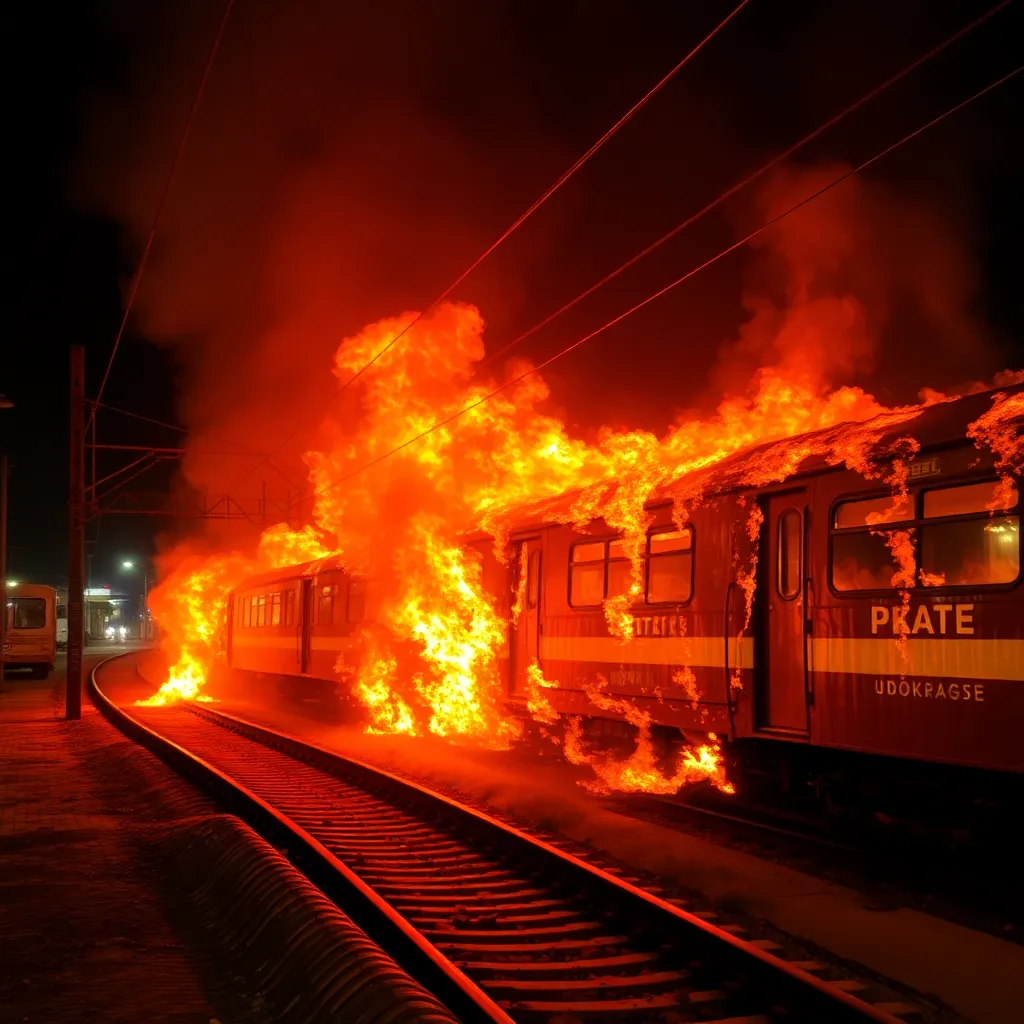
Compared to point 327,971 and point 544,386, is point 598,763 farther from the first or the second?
point 544,386

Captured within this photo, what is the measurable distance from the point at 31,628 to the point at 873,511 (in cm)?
3712

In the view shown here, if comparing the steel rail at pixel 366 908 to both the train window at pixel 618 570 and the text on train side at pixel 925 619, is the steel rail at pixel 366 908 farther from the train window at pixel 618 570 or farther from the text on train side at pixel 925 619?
the train window at pixel 618 570

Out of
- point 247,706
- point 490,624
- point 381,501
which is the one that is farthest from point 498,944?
point 247,706

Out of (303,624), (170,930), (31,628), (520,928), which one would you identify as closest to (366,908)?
(520,928)

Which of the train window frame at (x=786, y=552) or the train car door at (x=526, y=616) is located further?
the train car door at (x=526, y=616)

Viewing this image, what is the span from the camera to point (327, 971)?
17.4 feet

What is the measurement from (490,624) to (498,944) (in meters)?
8.14

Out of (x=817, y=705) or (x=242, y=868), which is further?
(x=817, y=705)

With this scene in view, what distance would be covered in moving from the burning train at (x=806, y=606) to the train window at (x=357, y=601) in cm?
578

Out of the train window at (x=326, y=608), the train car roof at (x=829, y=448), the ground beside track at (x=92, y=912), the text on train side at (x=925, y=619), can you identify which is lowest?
the ground beside track at (x=92, y=912)

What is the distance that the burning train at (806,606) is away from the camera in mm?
7125

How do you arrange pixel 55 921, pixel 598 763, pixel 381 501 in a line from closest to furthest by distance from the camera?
pixel 55 921, pixel 598 763, pixel 381 501

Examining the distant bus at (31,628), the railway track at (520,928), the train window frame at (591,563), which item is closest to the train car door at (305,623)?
the train window frame at (591,563)

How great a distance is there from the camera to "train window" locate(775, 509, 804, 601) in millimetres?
8914
